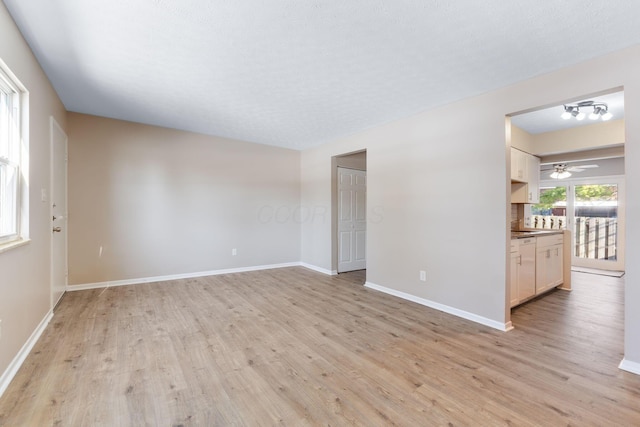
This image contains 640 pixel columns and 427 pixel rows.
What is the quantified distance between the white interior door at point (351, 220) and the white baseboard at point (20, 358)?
13.1ft

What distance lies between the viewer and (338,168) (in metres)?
5.26

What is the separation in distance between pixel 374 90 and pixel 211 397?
3.02m

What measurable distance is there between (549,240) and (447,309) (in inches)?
79.1

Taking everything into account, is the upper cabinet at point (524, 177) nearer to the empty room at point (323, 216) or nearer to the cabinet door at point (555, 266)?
the empty room at point (323, 216)

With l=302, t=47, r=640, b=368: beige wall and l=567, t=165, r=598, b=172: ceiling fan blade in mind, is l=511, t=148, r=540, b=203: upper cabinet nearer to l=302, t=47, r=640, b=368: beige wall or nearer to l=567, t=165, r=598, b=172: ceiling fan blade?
l=302, t=47, r=640, b=368: beige wall

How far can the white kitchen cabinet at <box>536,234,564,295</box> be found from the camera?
3.70 m

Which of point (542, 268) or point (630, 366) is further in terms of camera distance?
point (542, 268)

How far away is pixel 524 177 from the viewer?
4273mm

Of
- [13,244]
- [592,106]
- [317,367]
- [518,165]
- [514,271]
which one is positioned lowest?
[317,367]

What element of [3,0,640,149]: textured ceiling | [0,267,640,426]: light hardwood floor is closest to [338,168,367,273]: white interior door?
[0,267,640,426]: light hardwood floor

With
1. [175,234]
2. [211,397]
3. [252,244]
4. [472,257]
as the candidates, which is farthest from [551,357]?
[175,234]

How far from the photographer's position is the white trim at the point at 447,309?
2809mm

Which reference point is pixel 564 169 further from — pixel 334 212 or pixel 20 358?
pixel 20 358

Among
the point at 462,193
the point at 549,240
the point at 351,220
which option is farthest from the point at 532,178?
the point at 351,220
